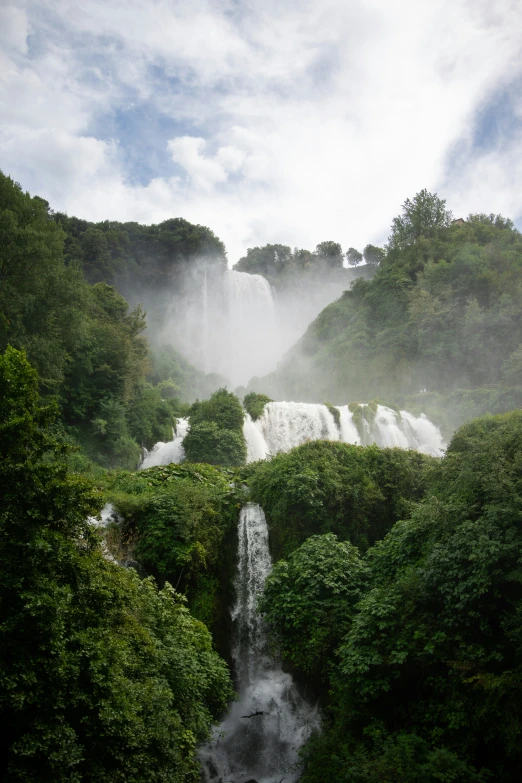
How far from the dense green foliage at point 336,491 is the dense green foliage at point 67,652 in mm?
5881

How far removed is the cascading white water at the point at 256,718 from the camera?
955 centimetres

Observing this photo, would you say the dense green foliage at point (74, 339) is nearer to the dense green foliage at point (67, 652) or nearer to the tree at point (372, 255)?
the dense green foliage at point (67, 652)

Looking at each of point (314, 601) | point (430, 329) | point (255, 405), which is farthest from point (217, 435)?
point (430, 329)

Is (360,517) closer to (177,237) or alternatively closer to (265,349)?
(177,237)

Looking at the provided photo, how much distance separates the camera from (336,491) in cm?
1395

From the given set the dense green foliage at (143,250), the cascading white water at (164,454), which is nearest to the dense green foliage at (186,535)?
the cascading white water at (164,454)

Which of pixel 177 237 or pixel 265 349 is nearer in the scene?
pixel 177 237

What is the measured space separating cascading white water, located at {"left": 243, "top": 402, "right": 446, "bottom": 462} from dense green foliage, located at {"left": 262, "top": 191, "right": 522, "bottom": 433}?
3.32 meters

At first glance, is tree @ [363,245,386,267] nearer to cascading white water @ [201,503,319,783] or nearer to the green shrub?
the green shrub

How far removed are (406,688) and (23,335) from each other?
15.2 meters

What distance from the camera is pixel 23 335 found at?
57.3ft

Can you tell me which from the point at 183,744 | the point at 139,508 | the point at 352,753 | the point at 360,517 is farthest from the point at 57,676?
the point at 360,517

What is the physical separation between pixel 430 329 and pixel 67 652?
1546 inches

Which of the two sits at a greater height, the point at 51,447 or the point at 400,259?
the point at 400,259
